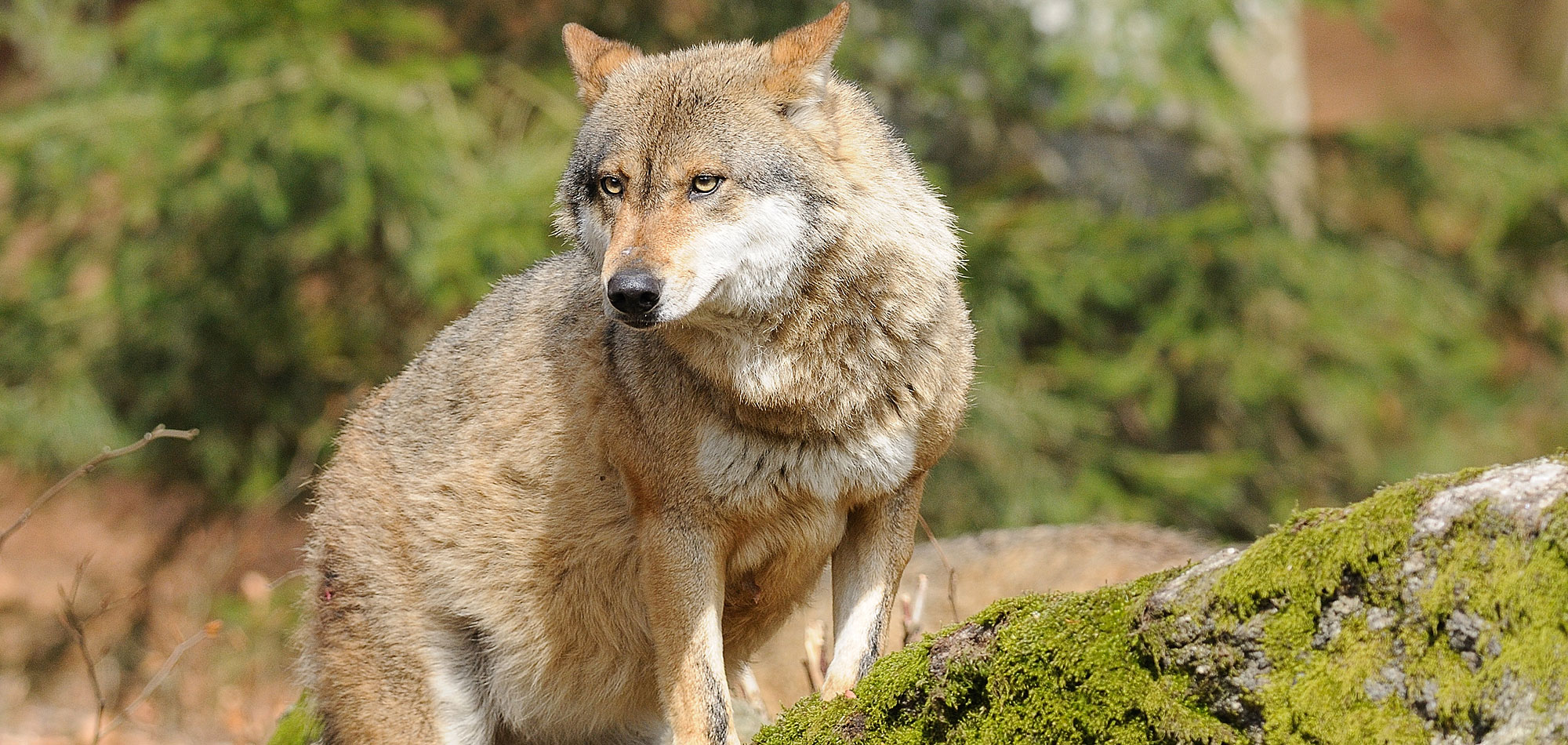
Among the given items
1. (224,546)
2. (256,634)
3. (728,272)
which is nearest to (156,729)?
(256,634)

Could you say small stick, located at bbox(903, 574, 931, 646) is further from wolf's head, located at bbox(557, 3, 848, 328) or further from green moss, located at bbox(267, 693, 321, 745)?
green moss, located at bbox(267, 693, 321, 745)

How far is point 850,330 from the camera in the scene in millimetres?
3861

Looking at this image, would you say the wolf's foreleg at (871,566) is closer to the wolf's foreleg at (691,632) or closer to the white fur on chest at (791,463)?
the white fur on chest at (791,463)

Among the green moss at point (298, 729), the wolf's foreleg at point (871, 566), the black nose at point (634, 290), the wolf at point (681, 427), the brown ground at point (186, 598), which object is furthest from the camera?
the brown ground at point (186, 598)

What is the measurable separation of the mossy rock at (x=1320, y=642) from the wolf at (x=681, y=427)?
0.91 m

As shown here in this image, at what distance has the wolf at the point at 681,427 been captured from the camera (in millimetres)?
3773

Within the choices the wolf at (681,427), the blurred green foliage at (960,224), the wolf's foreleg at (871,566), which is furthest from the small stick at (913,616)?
the blurred green foliage at (960,224)

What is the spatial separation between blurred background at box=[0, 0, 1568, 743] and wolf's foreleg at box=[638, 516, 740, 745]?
397 cm

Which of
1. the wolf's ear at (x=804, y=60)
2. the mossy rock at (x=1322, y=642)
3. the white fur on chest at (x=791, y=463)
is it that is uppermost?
the wolf's ear at (x=804, y=60)

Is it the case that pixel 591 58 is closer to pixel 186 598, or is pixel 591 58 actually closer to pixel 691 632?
pixel 691 632

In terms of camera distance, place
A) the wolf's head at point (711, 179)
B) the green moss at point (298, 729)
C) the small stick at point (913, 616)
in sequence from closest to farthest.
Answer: the wolf's head at point (711, 179) < the small stick at point (913, 616) < the green moss at point (298, 729)

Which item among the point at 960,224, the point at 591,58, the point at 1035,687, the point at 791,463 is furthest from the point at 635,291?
the point at 960,224

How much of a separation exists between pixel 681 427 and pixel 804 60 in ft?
3.94

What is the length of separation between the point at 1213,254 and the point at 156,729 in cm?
822
